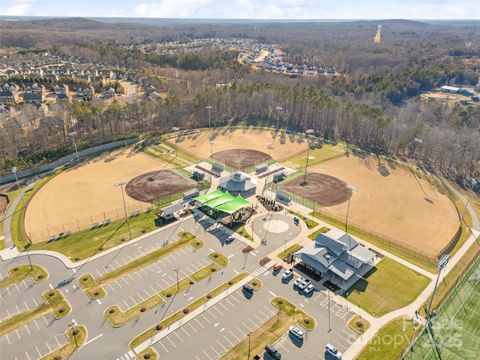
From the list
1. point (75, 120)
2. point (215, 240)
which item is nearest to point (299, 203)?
point (215, 240)

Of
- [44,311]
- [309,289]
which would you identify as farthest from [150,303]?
[309,289]

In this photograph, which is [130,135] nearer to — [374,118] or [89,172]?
[89,172]

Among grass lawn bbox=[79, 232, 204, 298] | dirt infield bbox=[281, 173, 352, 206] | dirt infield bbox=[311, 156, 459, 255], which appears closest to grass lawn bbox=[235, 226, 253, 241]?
grass lawn bbox=[79, 232, 204, 298]

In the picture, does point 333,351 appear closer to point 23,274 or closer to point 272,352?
point 272,352

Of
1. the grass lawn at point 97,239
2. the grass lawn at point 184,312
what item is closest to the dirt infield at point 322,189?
the grass lawn at point 184,312

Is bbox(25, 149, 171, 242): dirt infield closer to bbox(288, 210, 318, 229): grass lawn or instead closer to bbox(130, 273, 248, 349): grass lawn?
bbox(130, 273, 248, 349): grass lawn
